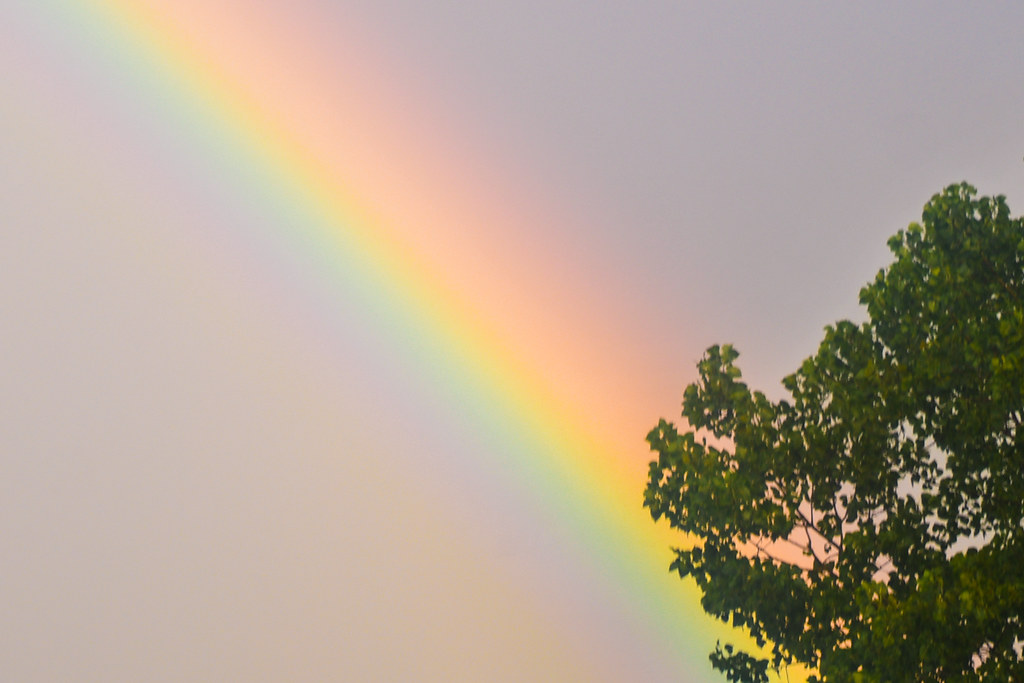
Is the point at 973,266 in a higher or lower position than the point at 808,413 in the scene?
higher

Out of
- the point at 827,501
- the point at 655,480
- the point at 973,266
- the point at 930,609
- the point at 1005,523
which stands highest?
the point at 973,266

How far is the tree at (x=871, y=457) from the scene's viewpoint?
14.7 meters

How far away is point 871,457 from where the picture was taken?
51.8ft

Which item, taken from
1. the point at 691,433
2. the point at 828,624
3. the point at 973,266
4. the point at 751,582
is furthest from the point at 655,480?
the point at 973,266

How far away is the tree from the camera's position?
577 inches

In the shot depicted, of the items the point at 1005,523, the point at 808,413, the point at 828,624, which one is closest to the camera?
the point at 1005,523

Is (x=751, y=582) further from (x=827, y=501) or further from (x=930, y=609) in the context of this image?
(x=930, y=609)

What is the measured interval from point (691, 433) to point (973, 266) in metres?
5.63

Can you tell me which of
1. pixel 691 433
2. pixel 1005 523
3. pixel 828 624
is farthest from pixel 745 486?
pixel 1005 523

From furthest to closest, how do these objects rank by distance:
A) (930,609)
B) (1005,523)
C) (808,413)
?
(808,413) < (1005,523) < (930,609)

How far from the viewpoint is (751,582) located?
51.6 ft

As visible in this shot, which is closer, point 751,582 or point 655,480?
point 751,582

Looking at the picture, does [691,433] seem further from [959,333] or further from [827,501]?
[959,333]

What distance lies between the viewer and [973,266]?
1570 centimetres
